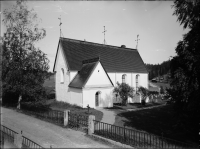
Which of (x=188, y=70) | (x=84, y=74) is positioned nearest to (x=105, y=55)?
(x=84, y=74)

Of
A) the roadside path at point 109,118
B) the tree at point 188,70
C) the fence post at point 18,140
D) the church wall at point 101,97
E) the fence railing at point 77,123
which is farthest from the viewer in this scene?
the church wall at point 101,97

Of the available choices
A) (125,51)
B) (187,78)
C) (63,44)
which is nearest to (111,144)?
(187,78)

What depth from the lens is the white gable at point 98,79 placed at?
22.7 m

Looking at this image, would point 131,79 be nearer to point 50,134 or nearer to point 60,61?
point 60,61

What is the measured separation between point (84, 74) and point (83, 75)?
7.8 inches

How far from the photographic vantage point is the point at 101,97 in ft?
78.2

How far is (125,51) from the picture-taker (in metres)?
36.4

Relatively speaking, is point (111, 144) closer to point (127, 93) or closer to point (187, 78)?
point (187, 78)

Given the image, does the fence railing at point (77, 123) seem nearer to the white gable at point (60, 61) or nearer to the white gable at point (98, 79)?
the white gable at point (98, 79)

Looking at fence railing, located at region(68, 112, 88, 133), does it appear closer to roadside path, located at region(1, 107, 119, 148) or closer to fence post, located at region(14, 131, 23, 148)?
roadside path, located at region(1, 107, 119, 148)

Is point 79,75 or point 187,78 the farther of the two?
point 79,75

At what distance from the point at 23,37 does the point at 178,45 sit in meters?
14.4

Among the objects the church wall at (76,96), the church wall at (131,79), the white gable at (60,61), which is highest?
the white gable at (60,61)

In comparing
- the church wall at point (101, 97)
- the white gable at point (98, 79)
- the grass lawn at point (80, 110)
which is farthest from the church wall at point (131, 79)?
the grass lawn at point (80, 110)
